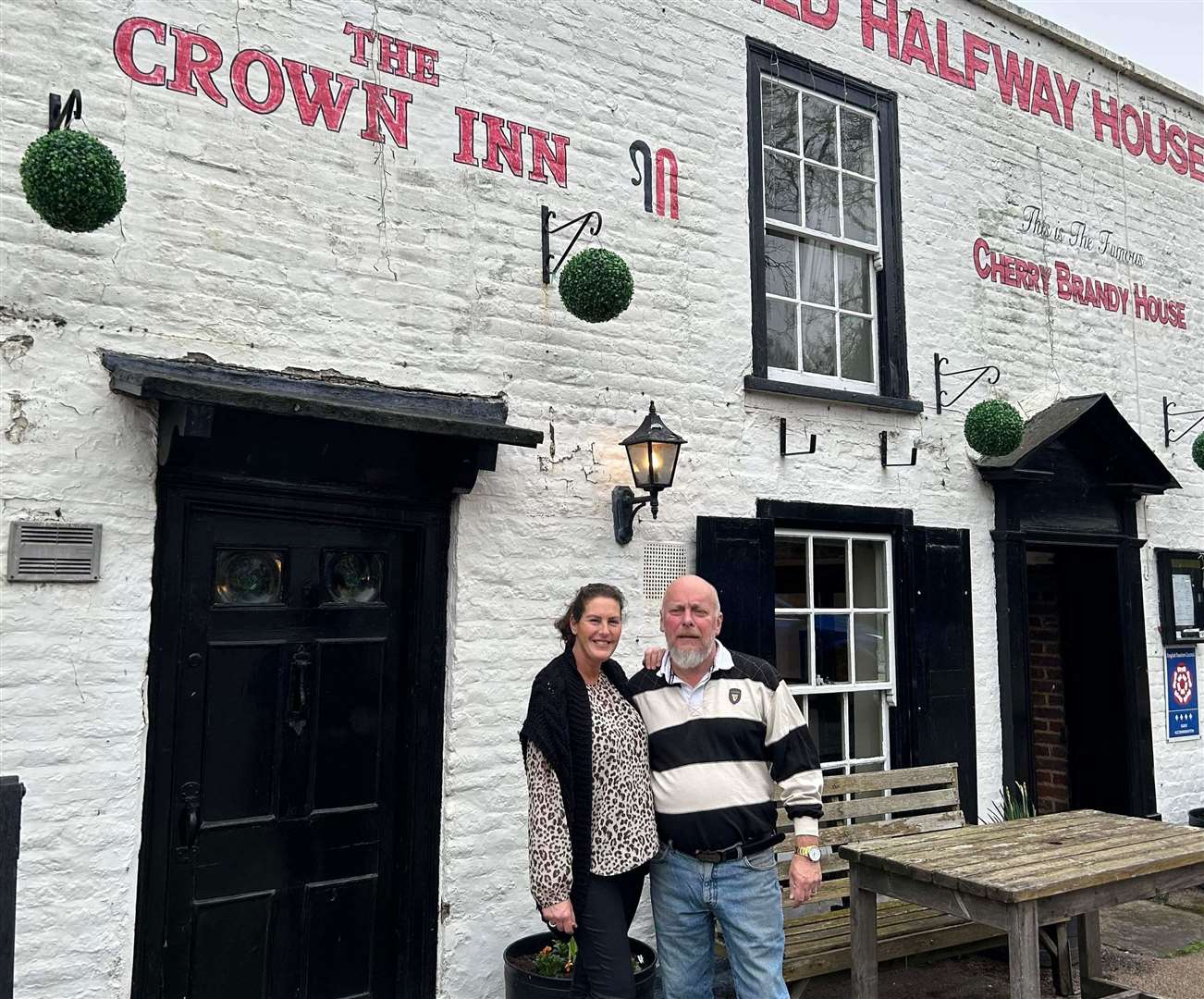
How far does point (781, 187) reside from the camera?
20.4 feet

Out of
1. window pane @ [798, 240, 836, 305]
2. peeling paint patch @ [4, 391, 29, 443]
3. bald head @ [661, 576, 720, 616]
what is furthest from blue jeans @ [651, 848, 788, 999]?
window pane @ [798, 240, 836, 305]

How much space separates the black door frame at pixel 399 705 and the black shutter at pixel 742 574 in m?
1.40

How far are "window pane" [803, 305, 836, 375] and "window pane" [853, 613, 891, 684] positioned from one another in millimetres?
1503

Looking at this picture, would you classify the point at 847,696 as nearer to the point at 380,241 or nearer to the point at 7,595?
the point at 380,241

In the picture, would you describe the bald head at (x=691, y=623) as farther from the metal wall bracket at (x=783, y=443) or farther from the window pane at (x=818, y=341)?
the window pane at (x=818, y=341)

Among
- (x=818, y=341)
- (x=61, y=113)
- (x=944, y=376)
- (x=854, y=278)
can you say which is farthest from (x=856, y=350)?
(x=61, y=113)

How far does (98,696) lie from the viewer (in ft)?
12.3

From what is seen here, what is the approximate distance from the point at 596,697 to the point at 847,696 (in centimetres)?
307

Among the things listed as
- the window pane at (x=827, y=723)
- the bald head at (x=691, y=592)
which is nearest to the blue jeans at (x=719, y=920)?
the bald head at (x=691, y=592)

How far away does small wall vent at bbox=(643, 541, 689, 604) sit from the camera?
17.1ft

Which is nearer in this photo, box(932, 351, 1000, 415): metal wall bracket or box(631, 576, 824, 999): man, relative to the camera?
box(631, 576, 824, 999): man

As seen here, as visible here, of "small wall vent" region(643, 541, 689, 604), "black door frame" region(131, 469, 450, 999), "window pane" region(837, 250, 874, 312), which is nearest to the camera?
"black door frame" region(131, 469, 450, 999)

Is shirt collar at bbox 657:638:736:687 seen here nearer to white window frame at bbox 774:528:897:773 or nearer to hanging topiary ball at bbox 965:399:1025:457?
white window frame at bbox 774:528:897:773

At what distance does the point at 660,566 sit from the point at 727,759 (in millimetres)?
1863
